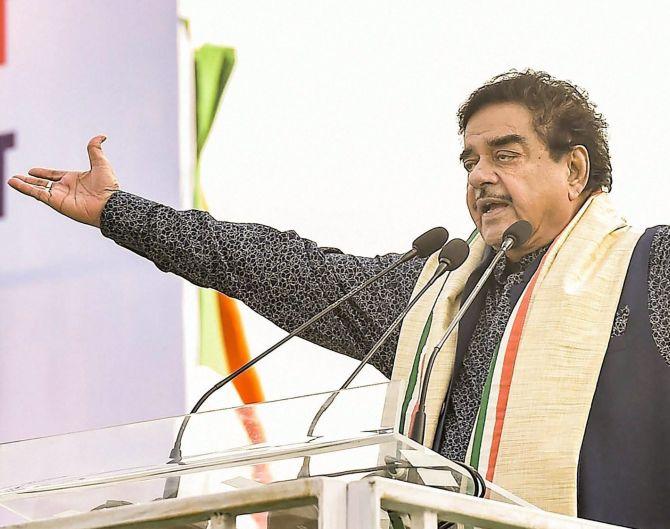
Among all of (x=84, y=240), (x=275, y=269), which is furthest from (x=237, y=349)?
(x=275, y=269)

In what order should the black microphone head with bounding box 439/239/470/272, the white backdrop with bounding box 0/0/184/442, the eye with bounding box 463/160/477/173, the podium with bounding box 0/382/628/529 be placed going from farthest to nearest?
the white backdrop with bounding box 0/0/184/442
the eye with bounding box 463/160/477/173
the black microphone head with bounding box 439/239/470/272
the podium with bounding box 0/382/628/529

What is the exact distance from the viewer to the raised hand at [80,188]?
83.4 inches

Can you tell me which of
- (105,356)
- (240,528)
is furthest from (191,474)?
(105,356)

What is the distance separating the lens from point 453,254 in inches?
68.9

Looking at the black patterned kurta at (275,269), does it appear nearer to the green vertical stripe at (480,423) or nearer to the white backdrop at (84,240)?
the green vertical stripe at (480,423)

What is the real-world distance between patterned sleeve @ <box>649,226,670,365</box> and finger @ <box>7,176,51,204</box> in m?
1.01

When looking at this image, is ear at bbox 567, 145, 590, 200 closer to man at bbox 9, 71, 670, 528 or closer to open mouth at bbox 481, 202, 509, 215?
man at bbox 9, 71, 670, 528

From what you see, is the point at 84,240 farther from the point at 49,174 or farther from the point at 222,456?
the point at 222,456

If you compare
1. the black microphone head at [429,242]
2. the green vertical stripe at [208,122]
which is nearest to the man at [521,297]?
the black microphone head at [429,242]

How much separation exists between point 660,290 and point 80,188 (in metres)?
0.99

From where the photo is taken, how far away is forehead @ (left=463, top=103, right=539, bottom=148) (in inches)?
83.9

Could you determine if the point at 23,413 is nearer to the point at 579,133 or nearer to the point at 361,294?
the point at 361,294

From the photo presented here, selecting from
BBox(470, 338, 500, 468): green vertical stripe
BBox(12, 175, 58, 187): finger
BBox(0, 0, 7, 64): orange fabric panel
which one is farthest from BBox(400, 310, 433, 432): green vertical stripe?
BBox(0, 0, 7, 64): orange fabric panel

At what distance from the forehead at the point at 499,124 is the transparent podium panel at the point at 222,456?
113cm
